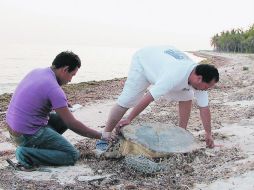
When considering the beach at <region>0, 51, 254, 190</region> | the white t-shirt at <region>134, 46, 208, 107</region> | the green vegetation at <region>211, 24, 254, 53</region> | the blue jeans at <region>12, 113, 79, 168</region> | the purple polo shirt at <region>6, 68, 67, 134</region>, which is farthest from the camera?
the green vegetation at <region>211, 24, 254, 53</region>

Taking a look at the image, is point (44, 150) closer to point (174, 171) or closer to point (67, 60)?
point (67, 60)

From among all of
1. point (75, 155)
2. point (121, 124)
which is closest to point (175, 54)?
point (121, 124)

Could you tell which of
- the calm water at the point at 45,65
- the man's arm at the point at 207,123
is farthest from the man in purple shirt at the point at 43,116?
the calm water at the point at 45,65

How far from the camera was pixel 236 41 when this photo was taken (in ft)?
311

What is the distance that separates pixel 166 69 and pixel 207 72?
45 centimetres

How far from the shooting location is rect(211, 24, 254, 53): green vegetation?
3398 inches

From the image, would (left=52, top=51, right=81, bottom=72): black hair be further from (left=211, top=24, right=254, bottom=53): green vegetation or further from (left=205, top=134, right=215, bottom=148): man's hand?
(left=211, top=24, right=254, bottom=53): green vegetation

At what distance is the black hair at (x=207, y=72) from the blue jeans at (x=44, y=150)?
5.40ft

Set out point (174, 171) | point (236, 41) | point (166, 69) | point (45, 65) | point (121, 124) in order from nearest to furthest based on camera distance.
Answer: point (174, 171) < point (166, 69) < point (121, 124) < point (45, 65) < point (236, 41)

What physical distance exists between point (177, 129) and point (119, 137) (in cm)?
71

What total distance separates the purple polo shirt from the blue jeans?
10 cm

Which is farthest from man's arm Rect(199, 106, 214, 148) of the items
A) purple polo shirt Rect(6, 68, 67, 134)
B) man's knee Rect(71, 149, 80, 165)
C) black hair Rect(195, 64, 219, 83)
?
purple polo shirt Rect(6, 68, 67, 134)

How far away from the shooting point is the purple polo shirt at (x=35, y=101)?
454 cm

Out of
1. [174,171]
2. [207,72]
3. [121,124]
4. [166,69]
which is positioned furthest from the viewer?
[121,124]
